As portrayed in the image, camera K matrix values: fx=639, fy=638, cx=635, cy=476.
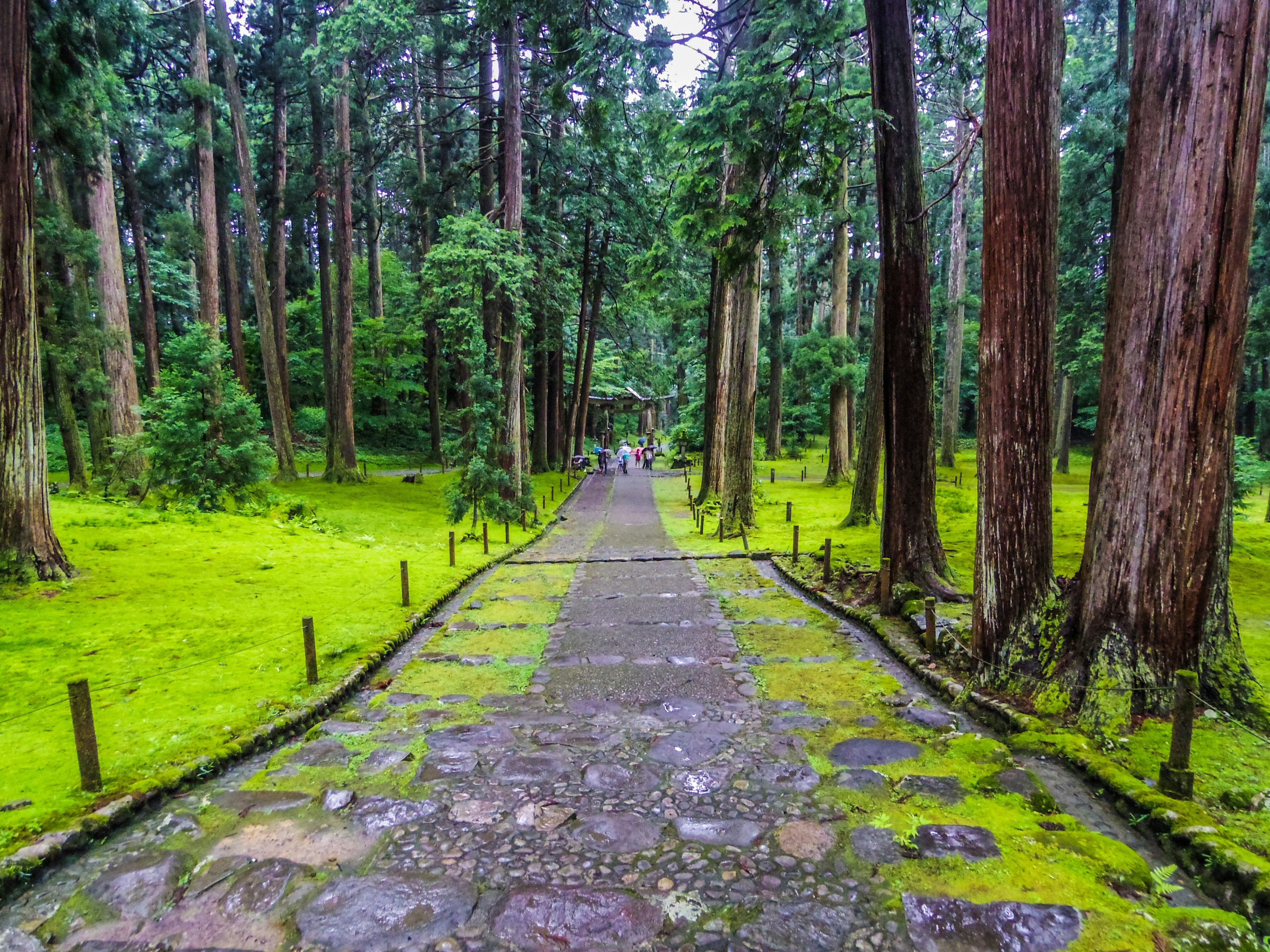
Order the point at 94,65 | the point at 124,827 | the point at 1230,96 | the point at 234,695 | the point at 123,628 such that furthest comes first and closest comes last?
1. the point at 94,65
2. the point at 123,628
3. the point at 234,695
4. the point at 1230,96
5. the point at 124,827

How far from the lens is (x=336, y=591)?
25.5 feet

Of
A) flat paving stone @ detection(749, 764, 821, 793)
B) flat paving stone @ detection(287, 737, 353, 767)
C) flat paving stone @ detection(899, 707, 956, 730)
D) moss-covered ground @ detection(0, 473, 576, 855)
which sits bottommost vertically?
flat paving stone @ detection(899, 707, 956, 730)

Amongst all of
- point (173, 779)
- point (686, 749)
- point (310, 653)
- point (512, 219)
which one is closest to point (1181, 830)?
point (686, 749)

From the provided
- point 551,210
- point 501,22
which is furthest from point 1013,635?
point 551,210

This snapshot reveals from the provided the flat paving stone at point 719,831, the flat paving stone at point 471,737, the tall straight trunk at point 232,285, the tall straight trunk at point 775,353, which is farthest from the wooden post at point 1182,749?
the tall straight trunk at point 775,353

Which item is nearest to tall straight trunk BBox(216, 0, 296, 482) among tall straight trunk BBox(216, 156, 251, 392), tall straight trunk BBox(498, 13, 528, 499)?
tall straight trunk BBox(216, 156, 251, 392)

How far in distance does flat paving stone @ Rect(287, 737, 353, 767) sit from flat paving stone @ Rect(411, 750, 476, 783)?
1.58 ft

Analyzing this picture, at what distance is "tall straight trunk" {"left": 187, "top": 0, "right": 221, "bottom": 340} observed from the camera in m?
15.6

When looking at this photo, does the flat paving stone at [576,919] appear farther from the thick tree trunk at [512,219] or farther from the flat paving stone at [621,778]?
the thick tree trunk at [512,219]

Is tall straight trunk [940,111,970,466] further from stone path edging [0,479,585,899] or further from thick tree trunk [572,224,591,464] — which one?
stone path edging [0,479,585,899]

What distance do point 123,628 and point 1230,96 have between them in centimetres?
912

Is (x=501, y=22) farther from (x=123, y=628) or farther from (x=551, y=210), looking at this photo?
(x=123, y=628)

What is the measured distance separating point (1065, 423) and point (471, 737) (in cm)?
2991

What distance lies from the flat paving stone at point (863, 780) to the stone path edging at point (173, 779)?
11.5 ft
